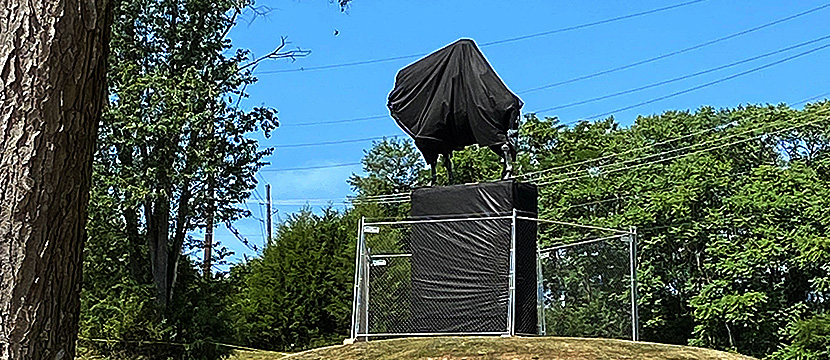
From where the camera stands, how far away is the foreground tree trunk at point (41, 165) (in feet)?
6.85

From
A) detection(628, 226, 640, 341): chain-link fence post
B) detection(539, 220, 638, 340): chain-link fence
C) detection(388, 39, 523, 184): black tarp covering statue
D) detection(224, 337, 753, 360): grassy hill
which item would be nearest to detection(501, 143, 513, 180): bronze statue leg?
detection(388, 39, 523, 184): black tarp covering statue

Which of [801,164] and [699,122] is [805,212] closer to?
[801,164]

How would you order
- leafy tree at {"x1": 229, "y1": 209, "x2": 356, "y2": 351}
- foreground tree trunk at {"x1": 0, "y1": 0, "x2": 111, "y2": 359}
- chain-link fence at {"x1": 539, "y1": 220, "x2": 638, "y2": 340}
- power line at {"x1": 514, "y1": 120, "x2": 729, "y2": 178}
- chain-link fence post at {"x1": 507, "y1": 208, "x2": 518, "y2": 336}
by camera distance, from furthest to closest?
power line at {"x1": 514, "y1": 120, "x2": 729, "y2": 178} < leafy tree at {"x1": 229, "y1": 209, "x2": 356, "y2": 351} < chain-link fence at {"x1": 539, "y1": 220, "x2": 638, "y2": 340} < chain-link fence post at {"x1": 507, "y1": 208, "x2": 518, "y2": 336} < foreground tree trunk at {"x1": 0, "y1": 0, "x2": 111, "y2": 359}

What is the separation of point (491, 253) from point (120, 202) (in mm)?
10034

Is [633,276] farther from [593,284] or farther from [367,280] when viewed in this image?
[367,280]

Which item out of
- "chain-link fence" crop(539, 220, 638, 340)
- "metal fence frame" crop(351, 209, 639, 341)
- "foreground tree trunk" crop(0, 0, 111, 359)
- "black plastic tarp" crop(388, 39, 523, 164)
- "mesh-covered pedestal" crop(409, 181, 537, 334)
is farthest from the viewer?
"chain-link fence" crop(539, 220, 638, 340)

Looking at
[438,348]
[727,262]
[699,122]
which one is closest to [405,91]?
[438,348]

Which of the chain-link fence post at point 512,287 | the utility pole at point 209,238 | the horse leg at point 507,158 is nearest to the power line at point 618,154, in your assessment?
the utility pole at point 209,238

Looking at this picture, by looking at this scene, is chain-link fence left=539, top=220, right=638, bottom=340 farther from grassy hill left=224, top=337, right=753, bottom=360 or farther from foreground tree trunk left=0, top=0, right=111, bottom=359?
foreground tree trunk left=0, top=0, right=111, bottom=359

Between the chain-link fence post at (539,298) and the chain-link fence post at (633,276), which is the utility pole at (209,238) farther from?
the chain-link fence post at (633,276)

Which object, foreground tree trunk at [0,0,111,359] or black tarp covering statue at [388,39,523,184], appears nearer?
foreground tree trunk at [0,0,111,359]

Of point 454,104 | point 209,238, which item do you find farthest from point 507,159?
point 209,238

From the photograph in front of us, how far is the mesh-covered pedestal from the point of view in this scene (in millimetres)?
8805

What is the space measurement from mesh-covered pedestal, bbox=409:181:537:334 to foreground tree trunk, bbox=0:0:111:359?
6.74 metres
